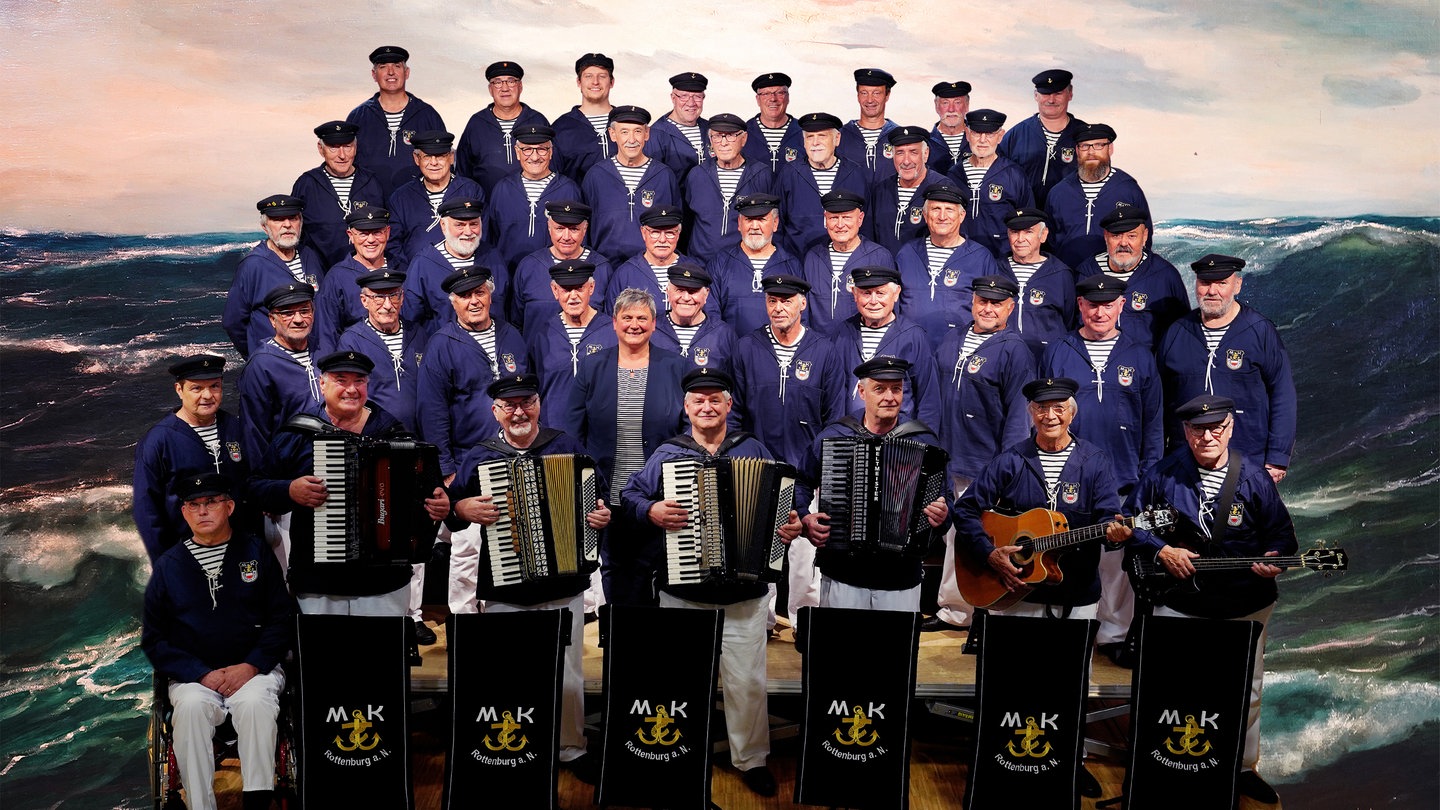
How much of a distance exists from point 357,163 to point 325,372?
2908 mm

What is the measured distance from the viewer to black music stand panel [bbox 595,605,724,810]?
5043 mm

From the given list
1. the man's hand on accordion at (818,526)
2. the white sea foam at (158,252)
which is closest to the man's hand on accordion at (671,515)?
the man's hand on accordion at (818,526)

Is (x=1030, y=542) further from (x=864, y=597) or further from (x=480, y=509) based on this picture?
(x=480, y=509)

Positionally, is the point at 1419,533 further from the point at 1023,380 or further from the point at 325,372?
the point at 325,372

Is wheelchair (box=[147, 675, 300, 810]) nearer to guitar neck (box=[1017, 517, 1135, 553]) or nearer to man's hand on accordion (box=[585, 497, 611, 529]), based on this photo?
man's hand on accordion (box=[585, 497, 611, 529])

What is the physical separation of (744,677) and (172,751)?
2.40 metres

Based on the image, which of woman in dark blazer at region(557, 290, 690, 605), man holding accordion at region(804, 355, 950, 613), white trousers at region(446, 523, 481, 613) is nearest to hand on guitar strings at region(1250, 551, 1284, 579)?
man holding accordion at region(804, 355, 950, 613)

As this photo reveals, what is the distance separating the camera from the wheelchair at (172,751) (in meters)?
5.19

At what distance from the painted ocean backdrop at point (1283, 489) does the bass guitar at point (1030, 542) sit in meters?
3.26

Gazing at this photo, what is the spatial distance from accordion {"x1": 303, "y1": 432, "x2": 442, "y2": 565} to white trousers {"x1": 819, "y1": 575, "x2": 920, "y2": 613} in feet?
6.03

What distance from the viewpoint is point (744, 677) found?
220 inches

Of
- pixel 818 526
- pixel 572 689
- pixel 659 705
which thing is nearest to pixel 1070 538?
pixel 818 526

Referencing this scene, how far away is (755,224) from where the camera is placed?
22.9 ft

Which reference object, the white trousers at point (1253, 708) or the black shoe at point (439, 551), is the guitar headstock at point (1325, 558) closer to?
the white trousers at point (1253, 708)
